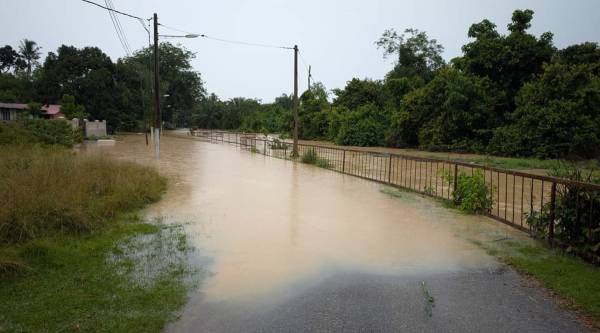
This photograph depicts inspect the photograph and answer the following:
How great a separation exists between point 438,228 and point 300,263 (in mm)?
3501

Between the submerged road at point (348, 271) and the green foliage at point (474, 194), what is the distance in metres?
0.42

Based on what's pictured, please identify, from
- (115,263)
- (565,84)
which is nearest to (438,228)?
(115,263)

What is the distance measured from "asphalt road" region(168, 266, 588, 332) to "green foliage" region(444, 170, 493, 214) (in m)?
4.43

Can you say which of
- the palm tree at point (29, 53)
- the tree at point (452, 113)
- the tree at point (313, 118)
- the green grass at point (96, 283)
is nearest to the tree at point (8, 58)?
the palm tree at point (29, 53)

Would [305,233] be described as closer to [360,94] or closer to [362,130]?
[362,130]

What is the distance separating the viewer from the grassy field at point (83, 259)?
4484 millimetres

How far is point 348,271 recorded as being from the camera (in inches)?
245

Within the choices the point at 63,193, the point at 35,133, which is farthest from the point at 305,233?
the point at 35,133

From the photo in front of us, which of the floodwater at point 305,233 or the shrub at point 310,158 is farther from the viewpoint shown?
the shrub at point 310,158

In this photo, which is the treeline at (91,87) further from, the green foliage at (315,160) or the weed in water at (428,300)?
the weed in water at (428,300)

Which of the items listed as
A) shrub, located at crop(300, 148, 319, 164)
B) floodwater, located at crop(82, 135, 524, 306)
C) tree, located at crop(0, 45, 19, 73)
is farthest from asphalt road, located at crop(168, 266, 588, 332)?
tree, located at crop(0, 45, 19, 73)

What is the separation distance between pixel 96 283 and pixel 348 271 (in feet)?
10.4

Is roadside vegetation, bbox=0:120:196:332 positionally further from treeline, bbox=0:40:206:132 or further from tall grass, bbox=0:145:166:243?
treeline, bbox=0:40:206:132

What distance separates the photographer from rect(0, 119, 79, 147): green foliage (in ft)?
66.5
